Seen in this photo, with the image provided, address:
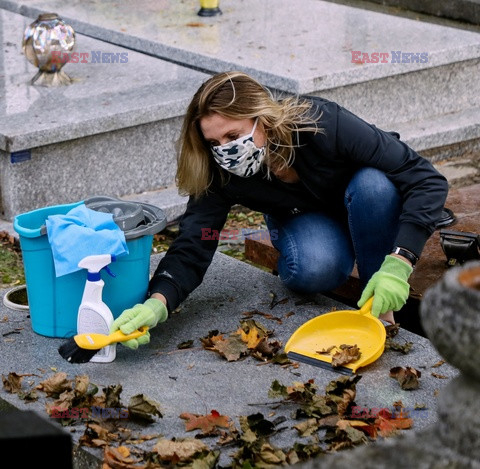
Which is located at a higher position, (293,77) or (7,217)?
(293,77)

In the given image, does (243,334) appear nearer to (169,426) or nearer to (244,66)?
(169,426)

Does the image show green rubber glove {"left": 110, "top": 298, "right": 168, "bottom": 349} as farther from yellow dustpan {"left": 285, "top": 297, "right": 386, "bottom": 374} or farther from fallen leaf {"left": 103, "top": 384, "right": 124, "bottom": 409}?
yellow dustpan {"left": 285, "top": 297, "right": 386, "bottom": 374}

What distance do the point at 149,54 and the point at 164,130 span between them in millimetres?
1134

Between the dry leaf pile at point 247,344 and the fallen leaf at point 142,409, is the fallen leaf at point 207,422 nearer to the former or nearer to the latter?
the fallen leaf at point 142,409

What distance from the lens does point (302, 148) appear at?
3520mm

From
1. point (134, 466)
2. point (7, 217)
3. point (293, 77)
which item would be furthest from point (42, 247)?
point (293, 77)

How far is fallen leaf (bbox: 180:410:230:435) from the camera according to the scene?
2883 millimetres

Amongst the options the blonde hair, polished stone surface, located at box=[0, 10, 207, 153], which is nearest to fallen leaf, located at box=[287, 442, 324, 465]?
the blonde hair

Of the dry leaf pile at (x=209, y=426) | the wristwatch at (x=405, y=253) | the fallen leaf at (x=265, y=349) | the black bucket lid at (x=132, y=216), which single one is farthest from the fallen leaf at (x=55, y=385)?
the wristwatch at (x=405, y=253)

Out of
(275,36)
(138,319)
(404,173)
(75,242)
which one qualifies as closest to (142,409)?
(138,319)

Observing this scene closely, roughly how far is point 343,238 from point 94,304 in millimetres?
1040

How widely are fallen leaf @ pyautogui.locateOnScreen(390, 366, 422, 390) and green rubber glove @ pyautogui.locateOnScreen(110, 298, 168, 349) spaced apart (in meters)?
0.79

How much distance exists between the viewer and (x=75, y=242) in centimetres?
323

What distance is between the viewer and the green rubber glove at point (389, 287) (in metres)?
3.24
